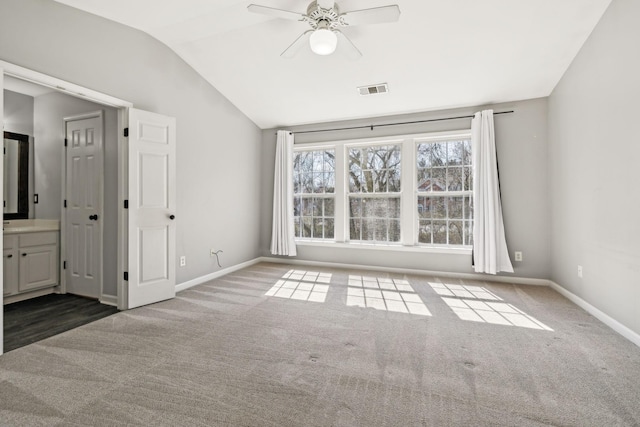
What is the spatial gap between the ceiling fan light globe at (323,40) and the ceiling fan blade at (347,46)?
0.20m

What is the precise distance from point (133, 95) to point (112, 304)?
2.37m

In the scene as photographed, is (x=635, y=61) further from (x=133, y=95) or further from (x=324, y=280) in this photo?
(x=133, y=95)

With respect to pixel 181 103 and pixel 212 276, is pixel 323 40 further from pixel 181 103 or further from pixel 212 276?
pixel 212 276

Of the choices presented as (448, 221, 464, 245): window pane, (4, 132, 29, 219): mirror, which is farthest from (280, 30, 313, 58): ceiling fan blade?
(4, 132, 29, 219): mirror

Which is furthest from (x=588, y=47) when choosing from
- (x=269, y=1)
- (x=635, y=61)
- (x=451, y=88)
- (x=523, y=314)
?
(x=269, y=1)

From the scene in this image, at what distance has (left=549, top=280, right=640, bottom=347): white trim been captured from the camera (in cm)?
228

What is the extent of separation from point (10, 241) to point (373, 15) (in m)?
4.53

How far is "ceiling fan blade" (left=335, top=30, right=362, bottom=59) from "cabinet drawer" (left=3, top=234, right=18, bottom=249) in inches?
165

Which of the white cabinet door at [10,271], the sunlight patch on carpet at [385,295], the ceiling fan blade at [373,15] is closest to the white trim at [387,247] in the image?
the sunlight patch on carpet at [385,295]

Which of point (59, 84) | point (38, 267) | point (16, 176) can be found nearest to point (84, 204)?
point (38, 267)

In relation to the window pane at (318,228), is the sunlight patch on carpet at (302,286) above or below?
below

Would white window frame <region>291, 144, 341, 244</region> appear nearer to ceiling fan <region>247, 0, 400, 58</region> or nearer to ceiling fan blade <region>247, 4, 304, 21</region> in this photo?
ceiling fan <region>247, 0, 400, 58</region>

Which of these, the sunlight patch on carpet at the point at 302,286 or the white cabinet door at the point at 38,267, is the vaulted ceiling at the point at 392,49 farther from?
the white cabinet door at the point at 38,267

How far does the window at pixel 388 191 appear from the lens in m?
4.36
